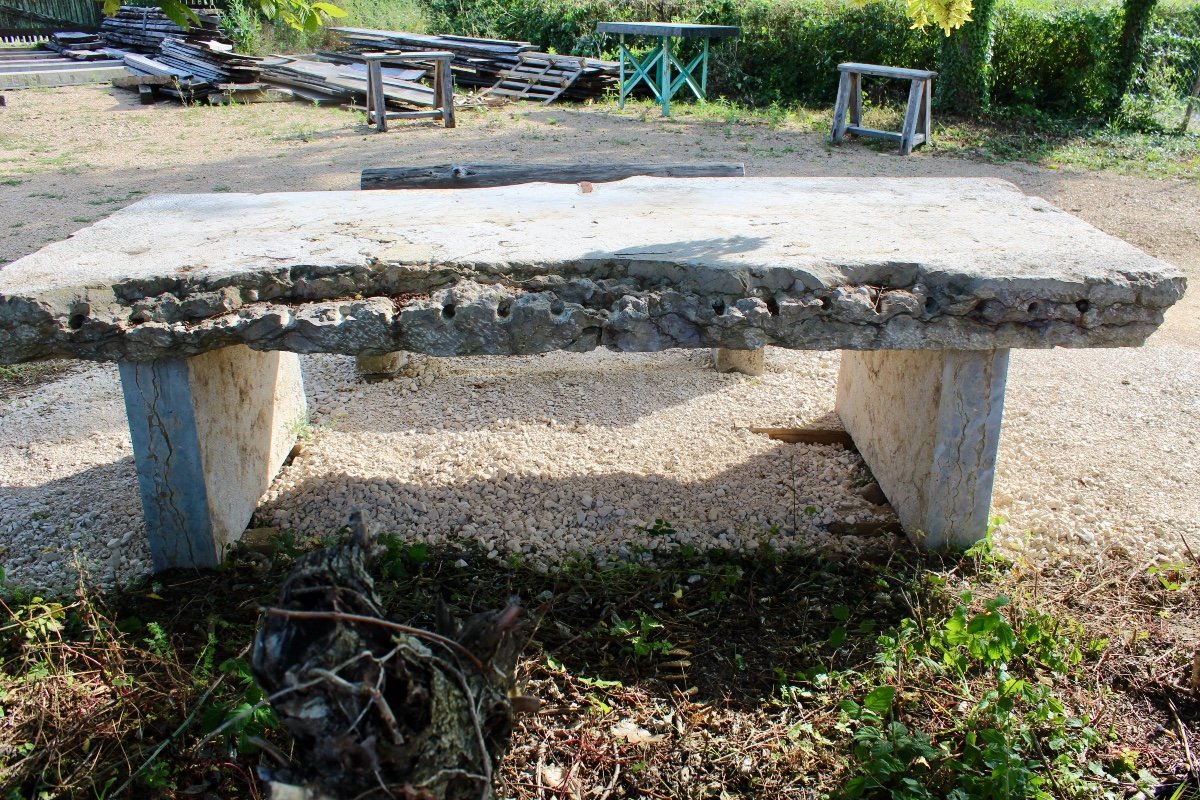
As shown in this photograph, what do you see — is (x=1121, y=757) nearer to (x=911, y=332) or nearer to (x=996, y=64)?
(x=911, y=332)

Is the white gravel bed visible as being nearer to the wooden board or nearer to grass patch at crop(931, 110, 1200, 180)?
the wooden board

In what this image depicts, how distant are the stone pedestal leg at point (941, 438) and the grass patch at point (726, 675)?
0.49 feet

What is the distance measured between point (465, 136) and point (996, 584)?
8650 mm

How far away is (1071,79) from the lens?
1179 cm

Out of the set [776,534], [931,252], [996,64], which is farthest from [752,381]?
[996,64]

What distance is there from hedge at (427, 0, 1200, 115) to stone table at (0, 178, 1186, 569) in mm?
10072

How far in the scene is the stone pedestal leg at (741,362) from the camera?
465cm

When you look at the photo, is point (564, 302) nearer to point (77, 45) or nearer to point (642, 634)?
point (642, 634)

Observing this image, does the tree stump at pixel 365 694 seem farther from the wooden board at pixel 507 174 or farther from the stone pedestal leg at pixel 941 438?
the wooden board at pixel 507 174

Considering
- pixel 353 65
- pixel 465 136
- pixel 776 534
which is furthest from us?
pixel 353 65

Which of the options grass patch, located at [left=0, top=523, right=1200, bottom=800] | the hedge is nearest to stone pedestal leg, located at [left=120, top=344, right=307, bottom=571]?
grass patch, located at [left=0, top=523, right=1200, bottom=800]

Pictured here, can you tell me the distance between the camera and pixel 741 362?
4.66 m

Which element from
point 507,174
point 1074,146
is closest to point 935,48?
point 1074,146

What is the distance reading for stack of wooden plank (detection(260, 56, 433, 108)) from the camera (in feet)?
39.7
